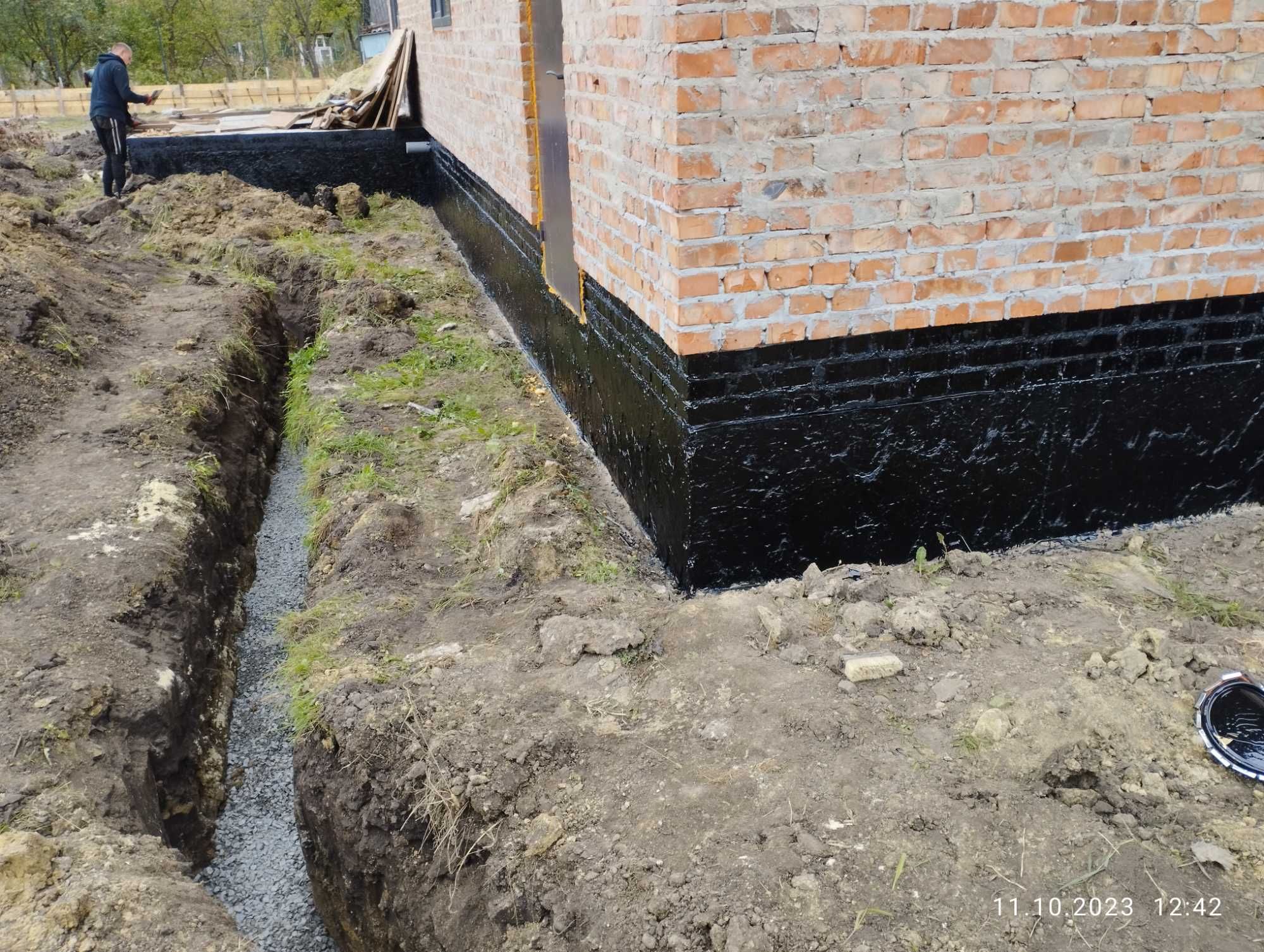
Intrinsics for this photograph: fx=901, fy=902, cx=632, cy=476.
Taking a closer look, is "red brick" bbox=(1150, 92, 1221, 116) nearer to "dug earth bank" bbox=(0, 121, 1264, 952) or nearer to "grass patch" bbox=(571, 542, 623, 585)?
"dug earth bank" bbox=(0, 121, 1264, 952)

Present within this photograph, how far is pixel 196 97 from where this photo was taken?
2448cm

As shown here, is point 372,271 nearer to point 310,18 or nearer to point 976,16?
point 976,16

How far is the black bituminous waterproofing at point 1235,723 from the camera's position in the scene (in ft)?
7.55

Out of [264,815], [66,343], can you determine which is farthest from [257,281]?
[264,815]

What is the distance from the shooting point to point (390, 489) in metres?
4.67

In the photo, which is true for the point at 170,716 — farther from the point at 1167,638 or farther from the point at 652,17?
the point at 1167,638

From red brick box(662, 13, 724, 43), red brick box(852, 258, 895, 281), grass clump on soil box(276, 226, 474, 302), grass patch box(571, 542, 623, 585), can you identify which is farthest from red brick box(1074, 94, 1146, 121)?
grass clump on soil box(276, 226, 474, 302)

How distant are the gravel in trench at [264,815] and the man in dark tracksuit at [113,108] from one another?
26.4ft

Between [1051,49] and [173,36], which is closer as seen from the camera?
[1051,49]

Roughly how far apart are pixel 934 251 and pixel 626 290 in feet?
3.81

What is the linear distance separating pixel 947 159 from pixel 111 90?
35.6 feet

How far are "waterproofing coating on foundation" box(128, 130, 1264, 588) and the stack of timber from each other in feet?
27.5

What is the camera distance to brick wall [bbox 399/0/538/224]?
5.17m

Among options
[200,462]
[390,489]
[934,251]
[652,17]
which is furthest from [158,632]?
[934,251]
